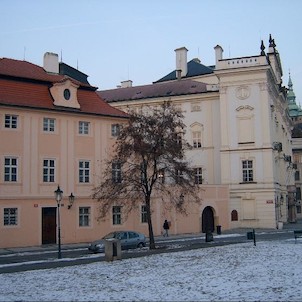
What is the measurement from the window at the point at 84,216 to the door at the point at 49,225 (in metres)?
2.15

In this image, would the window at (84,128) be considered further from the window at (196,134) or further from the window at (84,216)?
the window at (196,134)

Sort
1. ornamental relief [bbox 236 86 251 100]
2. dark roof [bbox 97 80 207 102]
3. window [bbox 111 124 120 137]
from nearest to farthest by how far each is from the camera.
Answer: window [bbox 111 124 120 137]
ornamental relief [bbox 236 86 251 100]
dark roof [bbox 97 80 207 102]

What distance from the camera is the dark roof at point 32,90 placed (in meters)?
35.9

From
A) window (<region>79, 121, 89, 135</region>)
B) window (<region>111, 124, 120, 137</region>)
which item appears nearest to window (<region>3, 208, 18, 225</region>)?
window (<region>79, 121, 89, 135</region>)

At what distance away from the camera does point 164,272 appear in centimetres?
1883

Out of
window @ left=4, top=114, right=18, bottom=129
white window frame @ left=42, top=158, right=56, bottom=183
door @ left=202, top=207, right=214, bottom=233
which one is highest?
window @ left=4, top=114, right=18, bottom=129

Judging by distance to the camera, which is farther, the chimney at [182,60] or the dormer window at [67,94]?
the chimney at [182,60]

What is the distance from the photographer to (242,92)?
54.6m

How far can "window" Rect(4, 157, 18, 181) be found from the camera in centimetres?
3537

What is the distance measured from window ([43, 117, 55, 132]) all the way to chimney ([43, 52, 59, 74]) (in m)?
8.91

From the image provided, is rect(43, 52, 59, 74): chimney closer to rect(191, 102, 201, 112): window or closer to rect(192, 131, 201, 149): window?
rect(191, 102, 201, 112): window

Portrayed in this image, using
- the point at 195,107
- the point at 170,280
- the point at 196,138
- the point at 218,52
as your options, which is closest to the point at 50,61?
the point at 195,107

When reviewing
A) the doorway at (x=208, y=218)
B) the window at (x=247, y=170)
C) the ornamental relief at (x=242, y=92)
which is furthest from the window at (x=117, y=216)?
the ornamental relief at (x=242, y=92)

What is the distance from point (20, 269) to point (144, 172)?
1179 centimetres
